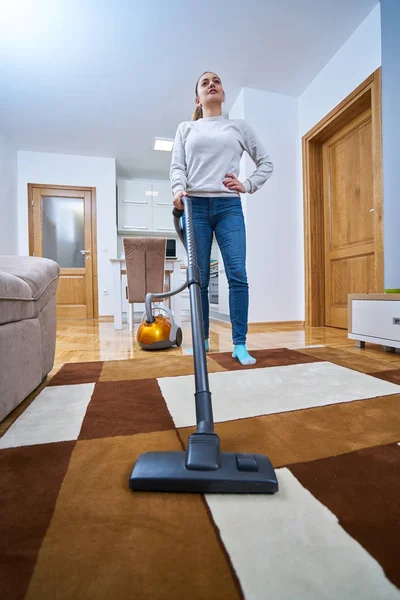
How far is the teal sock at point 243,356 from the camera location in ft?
4.69

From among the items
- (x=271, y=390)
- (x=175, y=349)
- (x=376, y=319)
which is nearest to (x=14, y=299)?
(x=271, y=390)

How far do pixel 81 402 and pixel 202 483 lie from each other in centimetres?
61

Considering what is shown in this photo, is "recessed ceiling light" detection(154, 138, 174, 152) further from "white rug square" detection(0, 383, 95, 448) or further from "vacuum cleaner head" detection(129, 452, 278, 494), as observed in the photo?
"vacuum cleaner head" detection(129, 452, 278, 494)

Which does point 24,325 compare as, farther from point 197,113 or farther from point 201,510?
point 197,113

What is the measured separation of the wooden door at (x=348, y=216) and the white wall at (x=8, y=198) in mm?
3974

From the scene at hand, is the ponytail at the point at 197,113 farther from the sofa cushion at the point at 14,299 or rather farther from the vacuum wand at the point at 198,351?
the sofa cushion at the point at 14,299

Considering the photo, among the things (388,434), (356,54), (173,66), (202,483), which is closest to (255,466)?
(202,483)

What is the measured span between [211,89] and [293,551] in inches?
66.5

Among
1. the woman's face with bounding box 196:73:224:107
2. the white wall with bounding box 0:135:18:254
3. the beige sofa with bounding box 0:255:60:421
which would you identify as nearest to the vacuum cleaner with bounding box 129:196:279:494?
the beige sofa with bounding box 0:255:60:421

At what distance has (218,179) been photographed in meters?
1.46

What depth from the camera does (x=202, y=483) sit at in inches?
18.8

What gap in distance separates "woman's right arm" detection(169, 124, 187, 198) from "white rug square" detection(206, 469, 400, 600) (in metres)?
1.20

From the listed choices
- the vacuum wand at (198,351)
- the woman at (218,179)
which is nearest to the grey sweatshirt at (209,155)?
the woman at (218,179)

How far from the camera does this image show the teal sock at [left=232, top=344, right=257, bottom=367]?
56.3 inches
